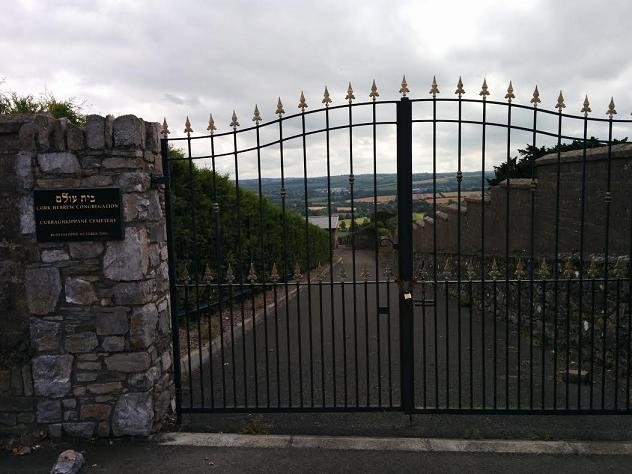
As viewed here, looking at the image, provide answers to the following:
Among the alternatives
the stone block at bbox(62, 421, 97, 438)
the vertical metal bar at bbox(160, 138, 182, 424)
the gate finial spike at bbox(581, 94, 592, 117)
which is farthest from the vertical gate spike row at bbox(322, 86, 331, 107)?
the stone block at bbox(62, 421, 97, 438)

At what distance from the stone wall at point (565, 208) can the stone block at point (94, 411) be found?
4243 millimetres

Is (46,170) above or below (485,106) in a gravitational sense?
below

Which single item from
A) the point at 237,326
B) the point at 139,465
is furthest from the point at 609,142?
the point at 237,326

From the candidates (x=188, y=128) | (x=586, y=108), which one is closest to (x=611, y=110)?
(x=586, y=108)

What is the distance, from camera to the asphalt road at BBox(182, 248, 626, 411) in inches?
172

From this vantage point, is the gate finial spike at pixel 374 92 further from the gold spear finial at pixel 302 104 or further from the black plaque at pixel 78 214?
the black plaque at pixel 78 214

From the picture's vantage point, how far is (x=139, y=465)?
12.7 feet

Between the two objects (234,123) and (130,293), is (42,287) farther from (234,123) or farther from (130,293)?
(234,123)

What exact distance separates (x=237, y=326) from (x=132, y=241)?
445cm

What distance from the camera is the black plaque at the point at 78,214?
4047 millimetres

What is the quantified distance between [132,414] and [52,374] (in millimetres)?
764

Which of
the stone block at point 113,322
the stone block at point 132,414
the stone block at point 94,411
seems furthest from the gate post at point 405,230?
the stone block at point 94,411

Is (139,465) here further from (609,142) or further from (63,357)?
(609,142)

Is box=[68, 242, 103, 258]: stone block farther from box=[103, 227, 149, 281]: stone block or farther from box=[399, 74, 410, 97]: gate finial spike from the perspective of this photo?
box=[399, 74, 410, 97]: gate finial spike
